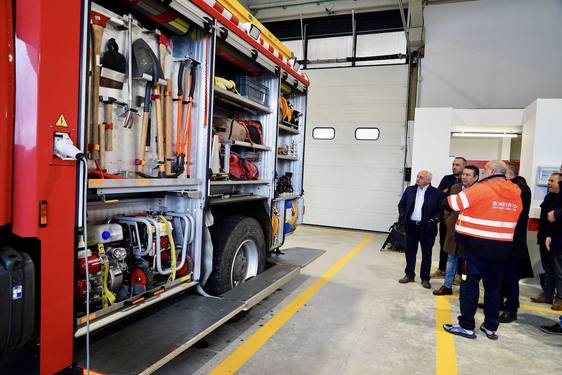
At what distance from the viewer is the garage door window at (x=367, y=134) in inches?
412

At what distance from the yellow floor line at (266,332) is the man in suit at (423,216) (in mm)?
1315

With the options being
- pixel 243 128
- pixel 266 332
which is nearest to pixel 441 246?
pixel 266 332

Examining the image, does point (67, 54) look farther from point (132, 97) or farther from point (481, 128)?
point (481, 128)

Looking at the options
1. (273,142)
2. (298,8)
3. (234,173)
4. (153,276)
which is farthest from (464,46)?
(153,276)

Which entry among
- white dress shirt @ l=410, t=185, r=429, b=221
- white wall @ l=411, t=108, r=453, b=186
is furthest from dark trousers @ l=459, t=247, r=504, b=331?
white wall @ l=411, t=108, r=453, b=186

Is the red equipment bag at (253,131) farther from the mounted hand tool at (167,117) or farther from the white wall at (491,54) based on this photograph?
the white wall at (491,54)

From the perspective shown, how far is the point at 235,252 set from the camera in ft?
12.9

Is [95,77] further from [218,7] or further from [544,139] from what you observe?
[544,139]

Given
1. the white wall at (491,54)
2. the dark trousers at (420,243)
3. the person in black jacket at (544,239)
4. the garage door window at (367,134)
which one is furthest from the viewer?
the garage door window at (367,134)

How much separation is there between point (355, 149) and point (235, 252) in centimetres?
737

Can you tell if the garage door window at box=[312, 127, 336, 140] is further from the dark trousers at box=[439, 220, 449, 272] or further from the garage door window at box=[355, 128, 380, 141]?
the dark trousers at box=[439, 220, 449, 272]

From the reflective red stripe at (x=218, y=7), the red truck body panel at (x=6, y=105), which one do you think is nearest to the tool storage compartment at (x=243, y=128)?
the reflective red stripe at (x=218, y=7)

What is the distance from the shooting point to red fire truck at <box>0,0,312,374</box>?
1.82 meters

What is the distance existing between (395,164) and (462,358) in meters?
7.18
